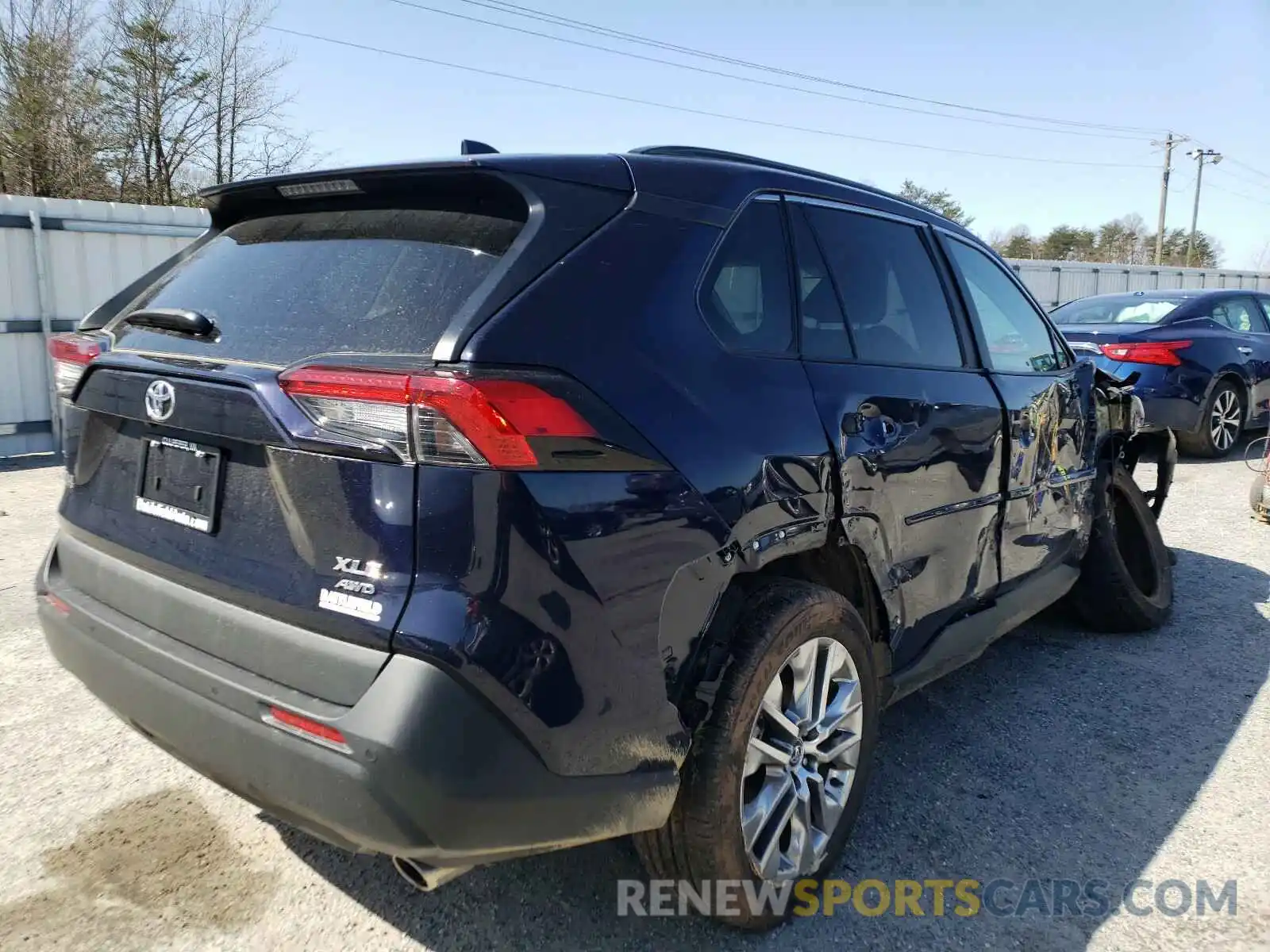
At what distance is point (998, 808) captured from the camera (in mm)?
2965

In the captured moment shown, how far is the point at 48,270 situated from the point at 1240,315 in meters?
12.1

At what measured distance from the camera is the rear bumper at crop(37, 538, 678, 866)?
64.5 inches

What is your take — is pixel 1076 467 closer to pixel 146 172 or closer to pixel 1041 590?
pixel 1041 590

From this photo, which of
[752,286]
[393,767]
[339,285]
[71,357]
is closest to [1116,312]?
[752,286]

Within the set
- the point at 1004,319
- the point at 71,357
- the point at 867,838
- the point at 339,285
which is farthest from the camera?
the point at 1004,319

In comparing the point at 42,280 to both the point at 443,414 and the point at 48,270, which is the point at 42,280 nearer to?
the point at 48,270

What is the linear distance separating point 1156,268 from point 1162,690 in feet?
75.0

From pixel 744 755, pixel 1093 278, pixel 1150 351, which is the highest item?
pixel 1093 278

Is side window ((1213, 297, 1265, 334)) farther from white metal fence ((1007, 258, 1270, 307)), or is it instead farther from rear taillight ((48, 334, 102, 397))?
rear taillight ((48, 334, 102, 397))

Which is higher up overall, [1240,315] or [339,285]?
[1240,315]

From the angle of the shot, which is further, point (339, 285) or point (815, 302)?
point (815, 302)

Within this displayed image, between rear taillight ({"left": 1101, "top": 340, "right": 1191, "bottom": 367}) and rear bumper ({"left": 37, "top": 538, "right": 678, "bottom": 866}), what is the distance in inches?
337

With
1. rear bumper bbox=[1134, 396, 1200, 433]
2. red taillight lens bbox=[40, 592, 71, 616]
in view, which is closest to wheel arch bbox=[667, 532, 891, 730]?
red taillight lens bbox=[40, 592, 71, 616]

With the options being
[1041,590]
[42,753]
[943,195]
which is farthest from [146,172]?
[943,195]
